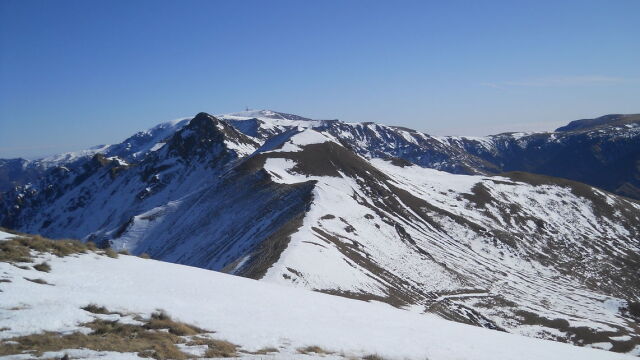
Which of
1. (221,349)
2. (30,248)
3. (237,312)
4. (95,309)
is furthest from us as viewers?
(30,248)

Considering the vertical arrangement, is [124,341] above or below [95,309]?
below

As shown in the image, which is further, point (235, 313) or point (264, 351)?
point (235, 313)

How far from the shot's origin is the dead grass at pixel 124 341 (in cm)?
1182

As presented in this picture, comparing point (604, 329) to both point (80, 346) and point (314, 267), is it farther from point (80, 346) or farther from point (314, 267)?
point (80, 346)

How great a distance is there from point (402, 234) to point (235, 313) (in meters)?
73.9

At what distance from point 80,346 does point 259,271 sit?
38.0 metres

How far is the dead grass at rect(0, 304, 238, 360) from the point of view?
38.8ft

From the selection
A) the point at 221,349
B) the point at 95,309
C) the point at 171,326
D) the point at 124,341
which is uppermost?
the point at 95,309

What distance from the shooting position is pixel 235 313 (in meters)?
18.0

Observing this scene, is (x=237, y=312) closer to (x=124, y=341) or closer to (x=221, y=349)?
(x=221, y=349)

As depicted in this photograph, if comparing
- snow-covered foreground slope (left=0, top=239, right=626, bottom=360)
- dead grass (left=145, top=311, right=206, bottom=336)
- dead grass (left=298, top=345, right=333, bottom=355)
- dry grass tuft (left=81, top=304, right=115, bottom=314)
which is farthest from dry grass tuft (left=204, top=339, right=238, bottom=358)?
dry grass tuft (left=81, top=304, right=115, bottom=314)

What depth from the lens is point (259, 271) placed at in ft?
163

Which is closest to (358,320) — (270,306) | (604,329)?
(270,306)

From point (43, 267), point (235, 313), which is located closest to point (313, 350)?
A: point (235, 313)
